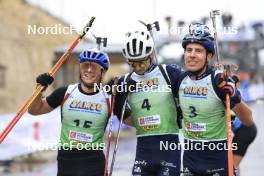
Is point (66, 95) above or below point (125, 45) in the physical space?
below

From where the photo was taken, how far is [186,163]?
17.0 feet

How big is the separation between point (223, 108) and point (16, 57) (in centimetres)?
3071

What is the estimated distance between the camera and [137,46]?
5664mm

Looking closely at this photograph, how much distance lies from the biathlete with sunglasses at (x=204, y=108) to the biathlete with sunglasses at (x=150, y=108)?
305 mm

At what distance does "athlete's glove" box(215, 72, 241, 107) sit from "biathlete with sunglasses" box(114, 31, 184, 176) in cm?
71

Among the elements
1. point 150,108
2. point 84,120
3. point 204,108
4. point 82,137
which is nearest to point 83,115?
point 84,120

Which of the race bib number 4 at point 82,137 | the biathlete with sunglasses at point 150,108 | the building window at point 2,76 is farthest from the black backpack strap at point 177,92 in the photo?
the building window at point 2,76

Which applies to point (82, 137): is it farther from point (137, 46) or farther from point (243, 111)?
point (243, 111)

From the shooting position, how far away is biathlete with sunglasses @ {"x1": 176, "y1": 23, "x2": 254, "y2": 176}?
504 centimetres

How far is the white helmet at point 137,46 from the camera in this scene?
5.67 meters

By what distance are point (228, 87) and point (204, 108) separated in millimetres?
362

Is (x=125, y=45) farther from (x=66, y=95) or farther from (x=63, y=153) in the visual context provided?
(x=63, y=153)

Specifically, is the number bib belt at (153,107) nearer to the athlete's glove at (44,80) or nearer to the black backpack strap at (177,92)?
the black backpack strap at (177,92)

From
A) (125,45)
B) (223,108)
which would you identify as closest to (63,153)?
(125,45)
